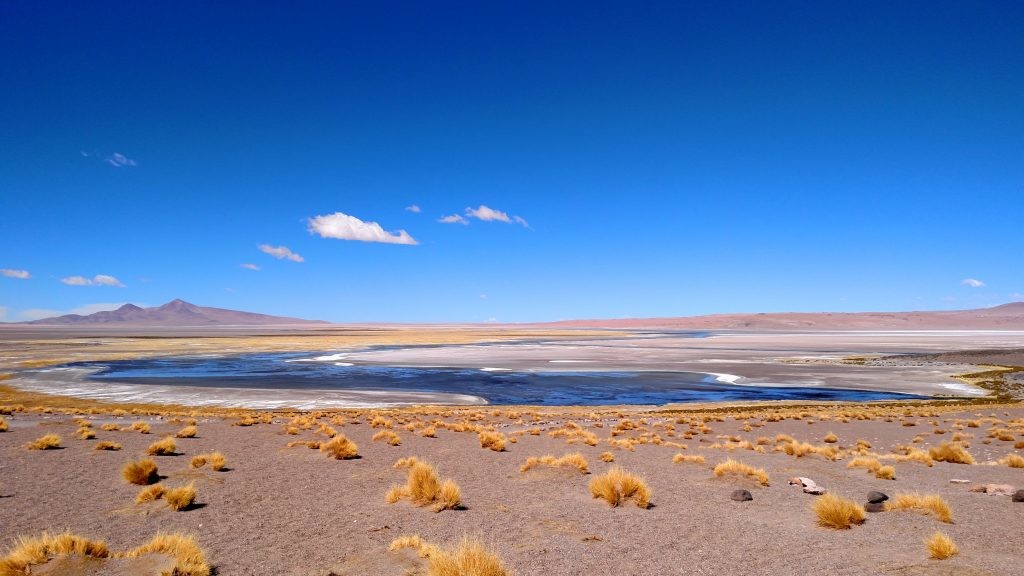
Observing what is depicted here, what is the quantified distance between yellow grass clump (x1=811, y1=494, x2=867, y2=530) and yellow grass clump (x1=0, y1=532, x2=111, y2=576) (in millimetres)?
8961

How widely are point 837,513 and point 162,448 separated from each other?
13.0m

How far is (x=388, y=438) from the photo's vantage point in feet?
49.1

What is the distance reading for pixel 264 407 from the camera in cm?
2462

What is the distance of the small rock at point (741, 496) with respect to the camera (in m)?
9.38

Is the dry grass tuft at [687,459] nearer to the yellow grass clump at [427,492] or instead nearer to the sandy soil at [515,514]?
the sandy soil at [515,514]

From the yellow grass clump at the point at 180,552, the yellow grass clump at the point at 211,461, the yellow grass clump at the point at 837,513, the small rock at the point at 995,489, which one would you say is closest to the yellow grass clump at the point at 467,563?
the yellow grass clump at the point at 180,552

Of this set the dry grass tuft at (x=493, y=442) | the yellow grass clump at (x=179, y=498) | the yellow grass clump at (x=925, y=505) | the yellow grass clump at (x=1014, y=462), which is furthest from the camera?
the dry grass tuft at (x=493, y=442)

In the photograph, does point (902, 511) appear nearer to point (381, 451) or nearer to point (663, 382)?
point (381, 451)

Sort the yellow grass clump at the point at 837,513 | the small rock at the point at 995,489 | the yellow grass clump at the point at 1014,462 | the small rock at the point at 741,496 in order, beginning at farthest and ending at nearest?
the yellow grass clump at the point at 1014,462 → the small rock at the point at 741,496 → the small rock at the point at 995,489 → the yellow grass clump at the point at 837,513

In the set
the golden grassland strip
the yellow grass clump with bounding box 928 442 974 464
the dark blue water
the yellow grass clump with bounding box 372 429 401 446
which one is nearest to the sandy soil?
the yellow grass clump with bounding box 928 442 974 464

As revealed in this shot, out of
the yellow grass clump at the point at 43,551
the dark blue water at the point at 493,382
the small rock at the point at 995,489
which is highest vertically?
the yellow grass clump at the point at 43,551

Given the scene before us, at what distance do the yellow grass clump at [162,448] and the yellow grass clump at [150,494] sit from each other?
380cm

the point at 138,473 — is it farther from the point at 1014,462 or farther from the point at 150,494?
the point at 1014,462

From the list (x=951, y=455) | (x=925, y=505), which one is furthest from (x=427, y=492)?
(x=951, y=455)
